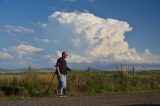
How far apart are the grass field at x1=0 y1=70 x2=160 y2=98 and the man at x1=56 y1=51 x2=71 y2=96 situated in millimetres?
792

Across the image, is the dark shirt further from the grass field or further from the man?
the grass field

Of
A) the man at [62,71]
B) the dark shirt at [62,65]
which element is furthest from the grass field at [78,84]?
the dark shirt at [62,65]

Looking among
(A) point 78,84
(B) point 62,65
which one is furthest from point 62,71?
(A) point 78,84

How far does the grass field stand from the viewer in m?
22.2

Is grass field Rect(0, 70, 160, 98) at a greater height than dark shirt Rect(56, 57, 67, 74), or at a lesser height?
lesser

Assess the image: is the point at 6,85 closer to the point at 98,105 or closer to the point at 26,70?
the point at 26,70

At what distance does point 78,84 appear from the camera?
24.5 metres

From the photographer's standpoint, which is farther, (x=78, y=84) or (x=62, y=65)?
(x=78, y=84)

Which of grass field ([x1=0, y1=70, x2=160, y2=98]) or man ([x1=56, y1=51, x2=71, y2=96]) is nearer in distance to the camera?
man ([x1=56, y1=51, x2=71, y2=96])

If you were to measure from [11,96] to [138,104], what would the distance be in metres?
6.61

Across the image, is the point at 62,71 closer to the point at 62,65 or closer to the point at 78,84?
the point at 62,65

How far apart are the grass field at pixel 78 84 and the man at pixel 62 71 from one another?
0.79 m

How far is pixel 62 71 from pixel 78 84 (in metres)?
2.70

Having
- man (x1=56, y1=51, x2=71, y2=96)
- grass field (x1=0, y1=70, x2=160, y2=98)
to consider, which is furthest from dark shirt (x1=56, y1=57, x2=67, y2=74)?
grass field (x1=0, y1=70, x2=160, y2=98)
